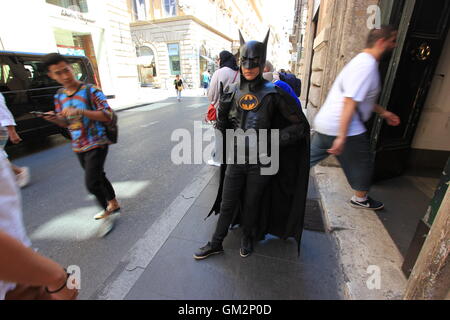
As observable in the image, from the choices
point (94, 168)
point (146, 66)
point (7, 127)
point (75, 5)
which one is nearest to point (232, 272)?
point (94, 168)

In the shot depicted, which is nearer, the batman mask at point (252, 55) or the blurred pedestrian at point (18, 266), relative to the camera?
the blurred pedestrian at point (18, 266)

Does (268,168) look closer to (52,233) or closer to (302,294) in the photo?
(302,294)

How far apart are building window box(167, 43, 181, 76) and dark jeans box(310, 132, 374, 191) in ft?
87.6

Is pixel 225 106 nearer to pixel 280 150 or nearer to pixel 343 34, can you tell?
pixel 280 150

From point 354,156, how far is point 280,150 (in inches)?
39.2

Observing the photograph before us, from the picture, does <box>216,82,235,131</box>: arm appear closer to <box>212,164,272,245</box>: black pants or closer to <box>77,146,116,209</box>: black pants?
<box>212,164,272,245</box>: black pants

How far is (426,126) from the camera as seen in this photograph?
11.9 feet

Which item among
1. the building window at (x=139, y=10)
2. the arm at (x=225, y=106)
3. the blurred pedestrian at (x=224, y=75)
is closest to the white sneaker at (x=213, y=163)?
the blurred pedestrian at (x=224, y=75)

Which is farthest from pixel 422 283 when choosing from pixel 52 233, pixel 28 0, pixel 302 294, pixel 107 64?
pixel 107 64

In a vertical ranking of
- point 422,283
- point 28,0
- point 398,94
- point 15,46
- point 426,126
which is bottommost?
point 422,283

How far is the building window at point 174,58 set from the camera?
25.8 meters

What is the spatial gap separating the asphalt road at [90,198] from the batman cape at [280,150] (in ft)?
3.92

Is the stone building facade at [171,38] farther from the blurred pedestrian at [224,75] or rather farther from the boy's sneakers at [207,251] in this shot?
the boy's sneakers at [207,251]
